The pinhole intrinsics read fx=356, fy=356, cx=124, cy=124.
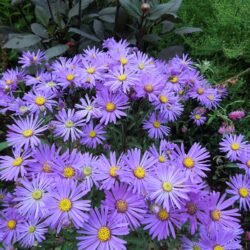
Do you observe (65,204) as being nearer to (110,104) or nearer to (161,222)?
(161,222)

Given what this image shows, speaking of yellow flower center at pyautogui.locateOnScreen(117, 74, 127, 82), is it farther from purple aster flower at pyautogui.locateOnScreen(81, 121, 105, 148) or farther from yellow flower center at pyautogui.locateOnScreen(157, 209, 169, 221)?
yellow flower center at pyautogui.locateOnScreen(157, 209, 169, 221)

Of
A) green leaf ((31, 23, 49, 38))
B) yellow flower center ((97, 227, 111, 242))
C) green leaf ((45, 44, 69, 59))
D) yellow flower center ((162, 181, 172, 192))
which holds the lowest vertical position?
yellow flower center ((97, 227, 111, 242))

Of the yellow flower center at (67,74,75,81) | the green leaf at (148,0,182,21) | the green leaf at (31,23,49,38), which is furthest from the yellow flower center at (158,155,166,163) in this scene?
the green leaf at (31,23,49,38)

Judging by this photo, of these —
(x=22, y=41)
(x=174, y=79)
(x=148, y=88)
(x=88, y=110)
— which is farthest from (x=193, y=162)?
(x=22, y=41)

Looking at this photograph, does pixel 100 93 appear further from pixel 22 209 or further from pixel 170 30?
pixel 170 30

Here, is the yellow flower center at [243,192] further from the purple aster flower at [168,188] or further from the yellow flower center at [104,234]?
the yellow flower center at [104,234]

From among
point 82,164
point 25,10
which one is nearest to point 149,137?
point 82,164
